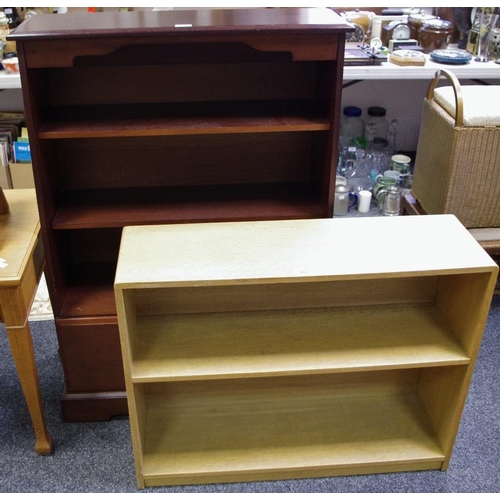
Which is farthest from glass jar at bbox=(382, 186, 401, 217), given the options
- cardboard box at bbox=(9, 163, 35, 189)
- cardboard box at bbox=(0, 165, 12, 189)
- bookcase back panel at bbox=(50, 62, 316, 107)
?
cardboard box at bbox=(0, 165, 12, 189)

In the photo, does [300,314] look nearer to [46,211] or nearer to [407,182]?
[46,211]

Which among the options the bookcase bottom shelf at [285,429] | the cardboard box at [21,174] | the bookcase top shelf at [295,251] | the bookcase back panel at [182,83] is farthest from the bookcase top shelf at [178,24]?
the cardboard box at [21,174]

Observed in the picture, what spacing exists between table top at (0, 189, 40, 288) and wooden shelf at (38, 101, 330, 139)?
0.31 m

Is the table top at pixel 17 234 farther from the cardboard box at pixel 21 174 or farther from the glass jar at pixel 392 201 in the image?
the glass jar at pixel 392 201

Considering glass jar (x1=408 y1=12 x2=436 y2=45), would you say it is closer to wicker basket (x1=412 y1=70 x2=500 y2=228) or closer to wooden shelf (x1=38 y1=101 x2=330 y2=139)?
wicker basket (x1=412 y1=70 x2=500 y2=228)

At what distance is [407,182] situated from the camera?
323 cm

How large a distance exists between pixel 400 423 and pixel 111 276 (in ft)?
3.37

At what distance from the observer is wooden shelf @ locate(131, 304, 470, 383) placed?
4.98ft

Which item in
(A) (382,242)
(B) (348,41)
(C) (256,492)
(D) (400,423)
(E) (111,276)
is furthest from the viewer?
(B) (348,41)

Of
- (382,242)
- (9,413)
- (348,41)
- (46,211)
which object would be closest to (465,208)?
(382,242)

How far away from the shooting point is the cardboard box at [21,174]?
2.93 m

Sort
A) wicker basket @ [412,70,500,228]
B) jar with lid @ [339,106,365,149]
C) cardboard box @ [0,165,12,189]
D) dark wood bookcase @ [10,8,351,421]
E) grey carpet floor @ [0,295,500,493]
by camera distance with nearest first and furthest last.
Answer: dark wood bookcase @ [10,8,351,421] < grey carpet floor @ [0,295,500,493] < wicker basket @ [412,70,500,228] < cardboard box @ [0,165,12,189] < jar with lid @ [339,106,365,149]

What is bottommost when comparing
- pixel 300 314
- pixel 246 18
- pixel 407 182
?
pixel 407 182

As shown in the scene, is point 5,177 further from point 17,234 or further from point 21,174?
point 17,234
